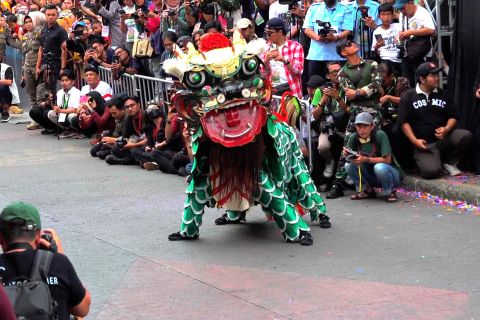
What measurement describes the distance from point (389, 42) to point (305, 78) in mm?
1608

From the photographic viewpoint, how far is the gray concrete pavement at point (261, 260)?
7070mm

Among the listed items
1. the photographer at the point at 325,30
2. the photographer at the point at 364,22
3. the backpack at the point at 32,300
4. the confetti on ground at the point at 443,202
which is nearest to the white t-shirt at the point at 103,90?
the photographer at the point at 325,30

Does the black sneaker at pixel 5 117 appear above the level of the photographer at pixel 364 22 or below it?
below

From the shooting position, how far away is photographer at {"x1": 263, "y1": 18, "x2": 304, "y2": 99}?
39.4 feet

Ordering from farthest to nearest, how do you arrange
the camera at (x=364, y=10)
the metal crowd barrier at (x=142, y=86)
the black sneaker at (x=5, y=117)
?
1. the black sneaker at (x=5, y=117)
2. the metal crowd barrier at (x=142, y=86)
3. the camera at (x=364, y=10)

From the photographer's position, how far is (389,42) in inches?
467

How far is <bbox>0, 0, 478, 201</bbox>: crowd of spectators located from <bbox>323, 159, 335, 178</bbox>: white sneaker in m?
0.01

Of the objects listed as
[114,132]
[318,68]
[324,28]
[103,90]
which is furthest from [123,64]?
[324,28]

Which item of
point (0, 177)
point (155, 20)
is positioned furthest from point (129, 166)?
point (155, 20)

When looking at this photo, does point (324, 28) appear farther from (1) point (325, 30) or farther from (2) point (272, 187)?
(2) point (272, 187)

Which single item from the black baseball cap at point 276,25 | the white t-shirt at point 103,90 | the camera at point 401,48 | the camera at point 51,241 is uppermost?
the black baseball cap at point 276,25

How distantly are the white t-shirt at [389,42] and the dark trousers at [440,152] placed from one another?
150 cm

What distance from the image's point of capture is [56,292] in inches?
196

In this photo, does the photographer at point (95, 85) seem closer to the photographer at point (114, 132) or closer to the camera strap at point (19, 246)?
the photographer at point (114, 132)
